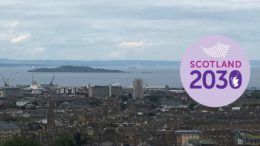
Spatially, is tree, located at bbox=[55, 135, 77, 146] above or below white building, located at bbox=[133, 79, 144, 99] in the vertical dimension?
below

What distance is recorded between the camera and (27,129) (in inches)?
645

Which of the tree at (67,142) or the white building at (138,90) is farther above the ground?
the white building at (138,90)

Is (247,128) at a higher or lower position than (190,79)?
lower

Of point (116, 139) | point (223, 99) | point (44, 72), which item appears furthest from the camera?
point (44, 72)

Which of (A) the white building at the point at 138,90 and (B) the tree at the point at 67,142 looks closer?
(B) the tree at the point at 67,142

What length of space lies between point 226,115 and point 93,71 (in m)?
82.7

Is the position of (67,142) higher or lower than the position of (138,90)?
lower

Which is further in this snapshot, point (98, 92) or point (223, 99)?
point (98, 92)

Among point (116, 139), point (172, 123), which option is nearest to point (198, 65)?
point (116, 139)

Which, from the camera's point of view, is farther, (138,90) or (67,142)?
(138,90)

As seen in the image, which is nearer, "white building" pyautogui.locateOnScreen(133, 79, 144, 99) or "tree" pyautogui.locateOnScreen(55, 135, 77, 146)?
"tree" pyautogui.locateOnScreen(55, 135, 77, 146)

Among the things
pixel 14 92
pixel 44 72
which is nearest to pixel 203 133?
pixel 14 92

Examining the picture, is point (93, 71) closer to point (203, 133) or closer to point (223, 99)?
point (203, 133)

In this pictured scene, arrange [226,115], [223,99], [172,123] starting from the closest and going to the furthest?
[223,99], [172,123], [226,115]
